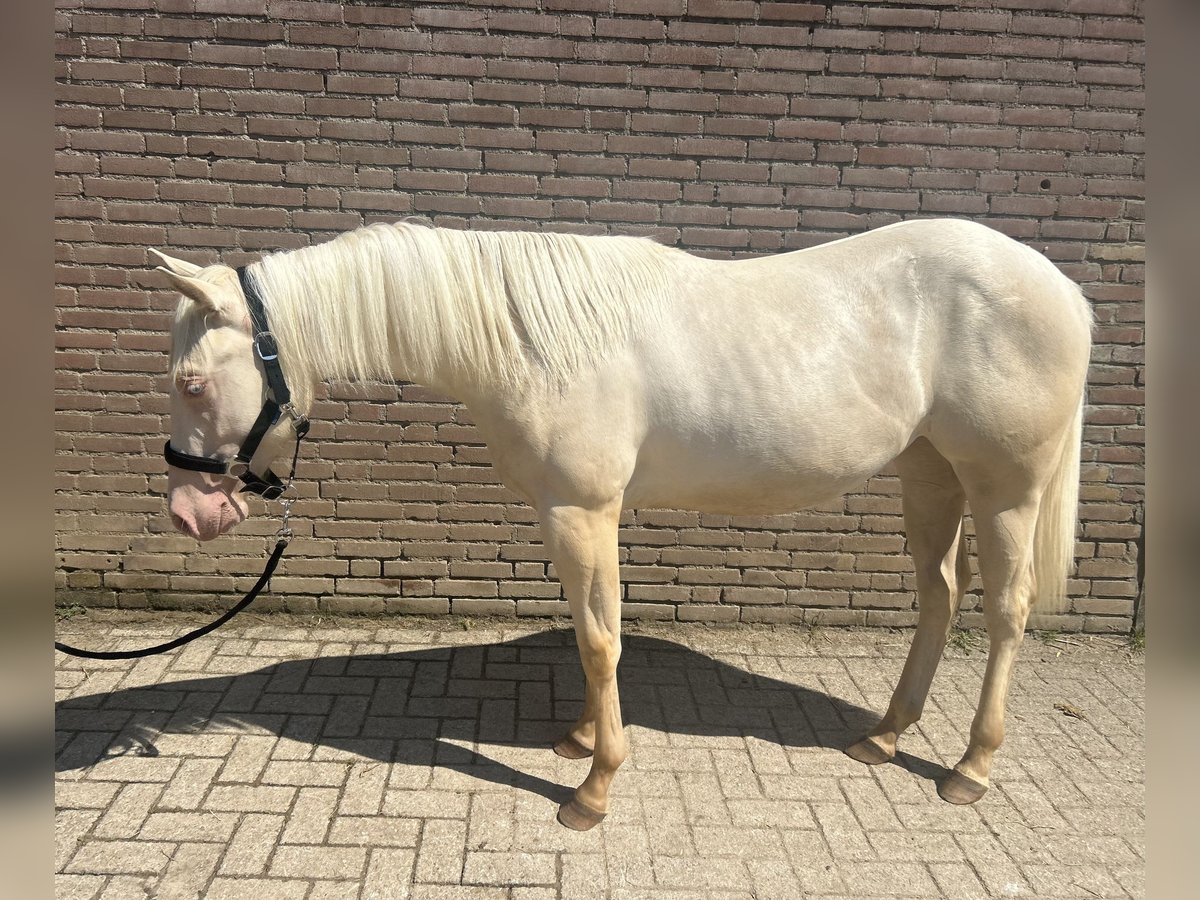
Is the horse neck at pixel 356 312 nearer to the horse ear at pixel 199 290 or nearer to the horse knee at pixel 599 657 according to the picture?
the horse ear at pixel 199 290

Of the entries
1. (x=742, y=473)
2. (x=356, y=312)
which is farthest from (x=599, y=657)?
(x=356, y=312)

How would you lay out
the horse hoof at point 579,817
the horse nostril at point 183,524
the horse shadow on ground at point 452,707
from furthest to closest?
the horse shadow on ground at point 452,707, the horse hoof at point 579,817, the horse nostril at point 183,524

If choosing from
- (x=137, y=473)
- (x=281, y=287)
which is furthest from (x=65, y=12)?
(x=281, y=287)

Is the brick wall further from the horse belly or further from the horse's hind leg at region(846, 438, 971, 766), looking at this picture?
the horse belly

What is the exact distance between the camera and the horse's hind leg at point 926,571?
2.88 m

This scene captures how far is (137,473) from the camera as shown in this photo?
12.2 ft

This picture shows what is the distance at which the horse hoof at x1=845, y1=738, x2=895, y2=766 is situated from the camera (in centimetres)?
284

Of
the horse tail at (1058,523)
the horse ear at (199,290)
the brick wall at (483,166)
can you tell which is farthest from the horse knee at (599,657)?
the horse tail at (1058,523)

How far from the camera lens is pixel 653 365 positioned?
2350mm

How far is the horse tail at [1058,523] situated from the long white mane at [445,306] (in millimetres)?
1653

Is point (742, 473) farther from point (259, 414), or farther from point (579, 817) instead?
point (259, 414)
